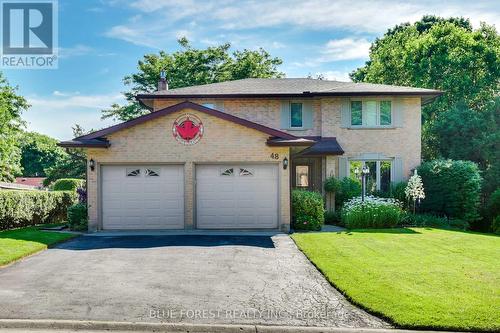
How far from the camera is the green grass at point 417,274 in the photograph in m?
6.22

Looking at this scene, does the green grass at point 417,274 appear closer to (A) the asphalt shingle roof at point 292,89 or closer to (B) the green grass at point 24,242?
(B) the green grass at point 24,242

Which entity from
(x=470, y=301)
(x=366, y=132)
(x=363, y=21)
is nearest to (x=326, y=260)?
(x=470, y=301)

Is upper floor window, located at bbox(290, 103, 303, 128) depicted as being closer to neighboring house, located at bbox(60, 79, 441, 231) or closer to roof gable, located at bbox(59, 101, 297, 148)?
neighboring house, located at bbox(60, 79, 441, 231)

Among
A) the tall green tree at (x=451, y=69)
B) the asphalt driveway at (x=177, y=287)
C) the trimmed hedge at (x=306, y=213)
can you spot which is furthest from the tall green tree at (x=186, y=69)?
the asphalt driveway at (x=177, y=287)

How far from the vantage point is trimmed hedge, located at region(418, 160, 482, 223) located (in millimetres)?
18750

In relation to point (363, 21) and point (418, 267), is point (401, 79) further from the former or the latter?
point (418, 267)

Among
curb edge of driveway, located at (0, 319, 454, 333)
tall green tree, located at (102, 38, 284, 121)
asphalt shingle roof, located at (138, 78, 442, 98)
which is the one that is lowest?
curb edge of driveway, located at (0, 319, 454, 333)

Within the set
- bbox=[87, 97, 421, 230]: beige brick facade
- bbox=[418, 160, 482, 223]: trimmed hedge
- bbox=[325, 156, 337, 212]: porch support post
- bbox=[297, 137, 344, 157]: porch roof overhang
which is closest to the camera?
bbox=[87, 97, 421, 230]: beige brick facade

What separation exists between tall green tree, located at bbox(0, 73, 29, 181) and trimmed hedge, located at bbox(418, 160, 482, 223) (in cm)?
3011

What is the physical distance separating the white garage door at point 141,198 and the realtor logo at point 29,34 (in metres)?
6.32

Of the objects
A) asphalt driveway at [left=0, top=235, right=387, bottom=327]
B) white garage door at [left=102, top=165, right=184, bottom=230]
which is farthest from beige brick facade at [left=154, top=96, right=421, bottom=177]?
asphalt driveway at [left=0, top=235, right=387, bottom=327]

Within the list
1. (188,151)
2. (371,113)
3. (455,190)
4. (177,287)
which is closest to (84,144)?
(188,151)

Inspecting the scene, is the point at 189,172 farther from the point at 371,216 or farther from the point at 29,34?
the point at 29,34

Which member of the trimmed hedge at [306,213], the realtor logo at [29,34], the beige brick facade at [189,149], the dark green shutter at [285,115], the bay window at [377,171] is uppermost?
the realtor logo at [29,34]
